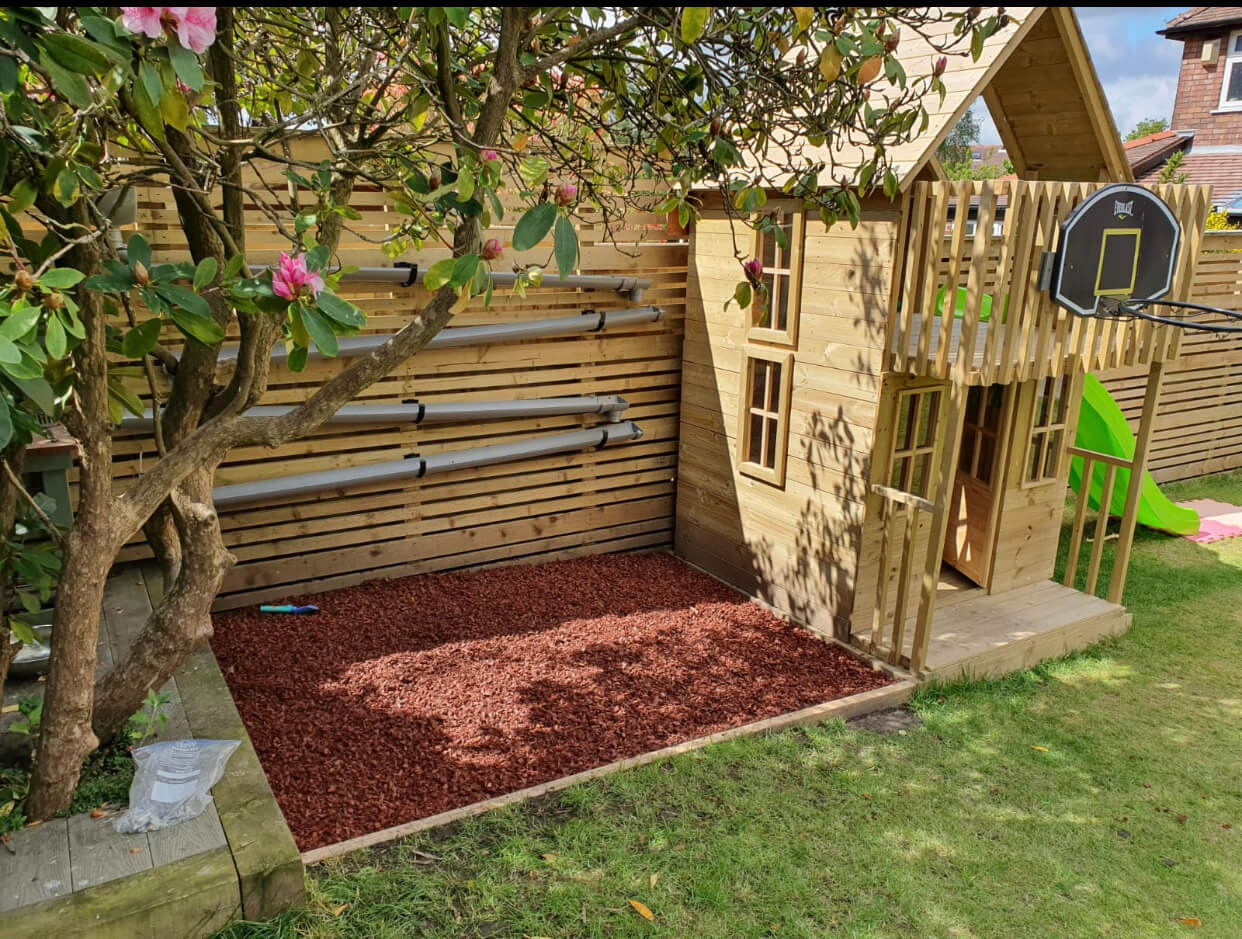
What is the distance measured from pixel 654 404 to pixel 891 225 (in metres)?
2.69

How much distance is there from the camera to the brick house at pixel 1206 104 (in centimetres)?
1936

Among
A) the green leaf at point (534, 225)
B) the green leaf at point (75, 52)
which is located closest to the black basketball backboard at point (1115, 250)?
the green leaf at point (534, 225)

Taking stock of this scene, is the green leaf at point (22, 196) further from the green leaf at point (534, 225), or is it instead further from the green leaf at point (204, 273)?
the green leaf at point (534, 225)

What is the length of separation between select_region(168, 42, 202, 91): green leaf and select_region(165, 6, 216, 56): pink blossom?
0.08ft

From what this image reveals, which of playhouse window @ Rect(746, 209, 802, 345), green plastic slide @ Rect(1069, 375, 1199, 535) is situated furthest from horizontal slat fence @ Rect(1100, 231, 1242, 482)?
playhouse window @ Rect(746, 209, 802, 345)

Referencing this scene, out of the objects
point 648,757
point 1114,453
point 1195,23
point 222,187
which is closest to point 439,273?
point 222,187

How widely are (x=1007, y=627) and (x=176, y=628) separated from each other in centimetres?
503

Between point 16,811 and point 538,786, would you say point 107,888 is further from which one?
point 538,786

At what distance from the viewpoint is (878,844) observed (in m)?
4.00

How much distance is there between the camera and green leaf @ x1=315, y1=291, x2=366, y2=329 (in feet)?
8.31

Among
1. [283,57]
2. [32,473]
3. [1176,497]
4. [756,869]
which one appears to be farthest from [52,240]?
[1176,497]

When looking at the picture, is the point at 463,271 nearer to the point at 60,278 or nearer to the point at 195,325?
the point at 195,325

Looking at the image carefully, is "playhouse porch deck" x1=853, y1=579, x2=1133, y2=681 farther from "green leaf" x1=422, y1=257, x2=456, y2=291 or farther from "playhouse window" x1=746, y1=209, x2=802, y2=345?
"green leaf" x1=422, y1=257, x2=456, y2=291

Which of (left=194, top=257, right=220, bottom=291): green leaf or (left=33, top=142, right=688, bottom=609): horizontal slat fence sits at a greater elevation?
(left=194, top=257, right=220, bottom=291): green leaf
